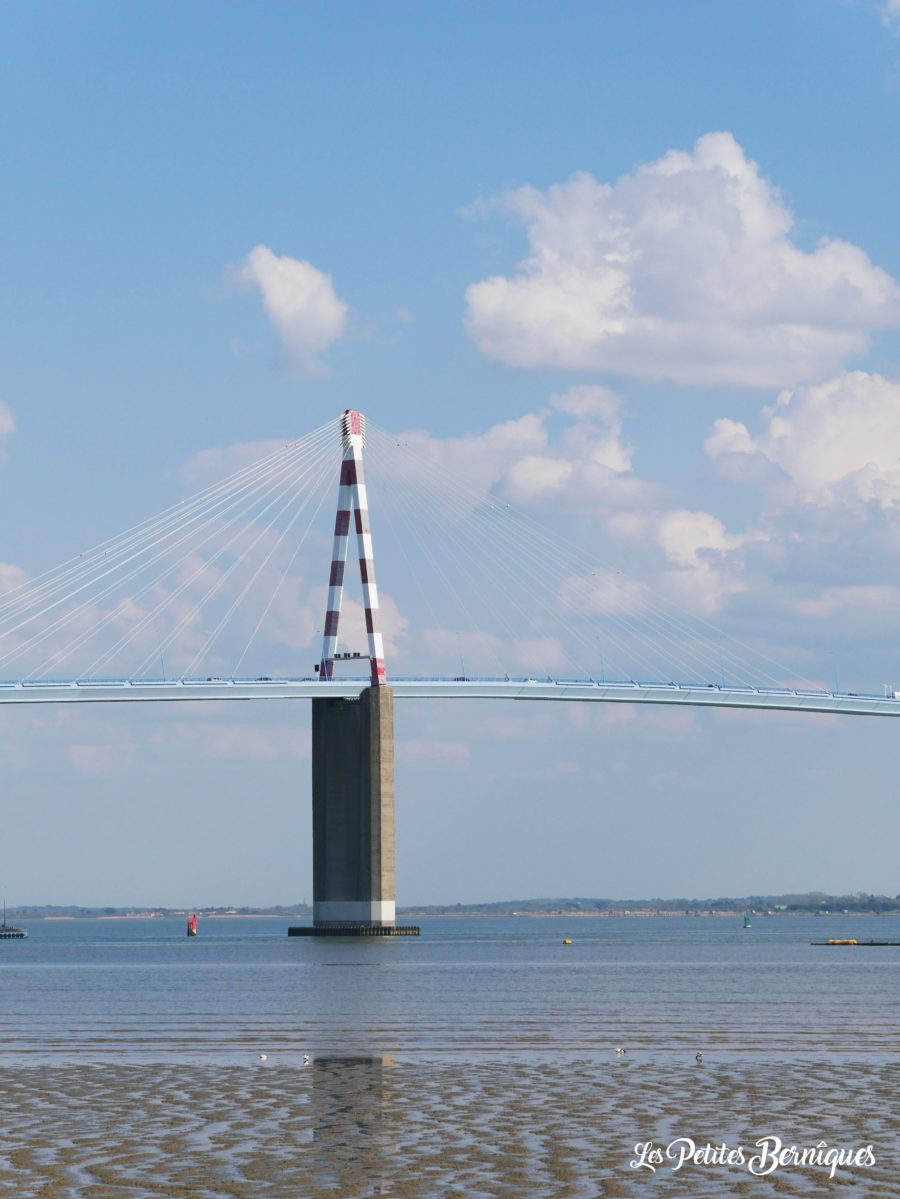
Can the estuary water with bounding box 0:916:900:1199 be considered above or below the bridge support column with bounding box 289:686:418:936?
below

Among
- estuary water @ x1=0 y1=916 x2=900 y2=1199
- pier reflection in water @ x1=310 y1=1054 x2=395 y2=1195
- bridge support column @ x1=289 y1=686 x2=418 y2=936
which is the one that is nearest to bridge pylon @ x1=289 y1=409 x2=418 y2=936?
bridge support column @ x1=289 y1=686 x2=418 y2=936

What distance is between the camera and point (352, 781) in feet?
289

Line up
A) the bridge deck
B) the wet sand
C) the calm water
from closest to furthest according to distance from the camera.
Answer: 1. the wet sand
2. the calm water
3. the bridge deck

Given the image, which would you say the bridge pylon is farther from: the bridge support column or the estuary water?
the estuary water

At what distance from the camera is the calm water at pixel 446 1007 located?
25.9 metres

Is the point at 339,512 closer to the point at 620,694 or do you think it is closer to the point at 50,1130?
the point at 620,694

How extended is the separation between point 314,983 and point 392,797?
3789 centimetres

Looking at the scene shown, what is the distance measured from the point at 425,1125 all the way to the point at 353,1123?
0.66m

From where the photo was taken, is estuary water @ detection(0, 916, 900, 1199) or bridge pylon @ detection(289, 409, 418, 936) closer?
estuary water @ detection(0, 916, 900, 1199)

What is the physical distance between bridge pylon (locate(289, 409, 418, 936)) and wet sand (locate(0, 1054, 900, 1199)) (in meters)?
62.8

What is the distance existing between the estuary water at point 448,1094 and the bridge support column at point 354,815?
1711 inches

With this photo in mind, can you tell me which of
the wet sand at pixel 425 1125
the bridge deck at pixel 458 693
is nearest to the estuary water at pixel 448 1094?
the wet sand at pixel 425 1125

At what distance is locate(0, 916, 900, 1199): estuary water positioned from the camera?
44.8ft

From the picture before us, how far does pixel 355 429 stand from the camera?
300 feet
